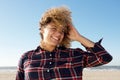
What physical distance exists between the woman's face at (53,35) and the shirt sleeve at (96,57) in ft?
1.23

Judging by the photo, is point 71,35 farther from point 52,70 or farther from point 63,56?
point 52,70

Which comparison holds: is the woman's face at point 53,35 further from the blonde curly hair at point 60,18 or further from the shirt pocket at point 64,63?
the shirt pocket at point 64,63

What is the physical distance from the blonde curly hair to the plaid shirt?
13cm

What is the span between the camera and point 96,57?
3521 millimetres

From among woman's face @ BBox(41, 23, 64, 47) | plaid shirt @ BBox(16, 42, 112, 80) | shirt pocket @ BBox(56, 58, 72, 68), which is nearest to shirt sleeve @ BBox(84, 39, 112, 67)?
plaid shirt @ BBox(16, 42, 112, 80)

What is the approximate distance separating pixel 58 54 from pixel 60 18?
40 cm

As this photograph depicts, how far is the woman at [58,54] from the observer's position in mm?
3346

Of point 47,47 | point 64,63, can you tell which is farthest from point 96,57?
point 47,47

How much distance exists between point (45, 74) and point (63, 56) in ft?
1.00

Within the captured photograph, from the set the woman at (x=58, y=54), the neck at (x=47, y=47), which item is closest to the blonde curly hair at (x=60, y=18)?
the woman at (x=58, y=54)

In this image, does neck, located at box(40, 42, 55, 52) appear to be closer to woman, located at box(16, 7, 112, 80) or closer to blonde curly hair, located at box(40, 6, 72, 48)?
woman, located at box(16, 7, 112, 80)

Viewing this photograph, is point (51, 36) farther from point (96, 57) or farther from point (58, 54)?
point (96, 57)

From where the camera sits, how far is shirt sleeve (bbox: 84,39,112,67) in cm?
352

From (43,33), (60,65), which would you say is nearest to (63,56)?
(60,65)
